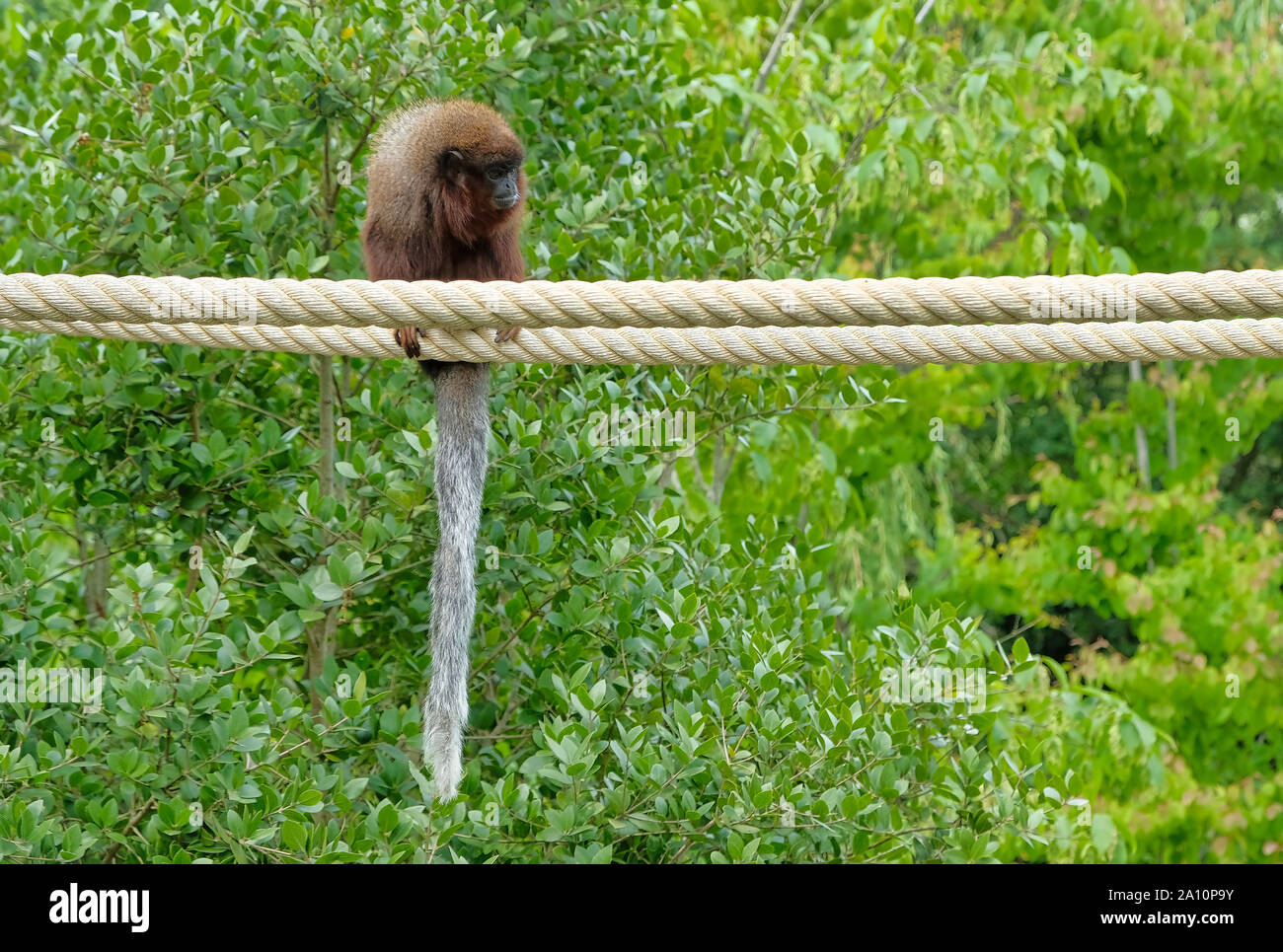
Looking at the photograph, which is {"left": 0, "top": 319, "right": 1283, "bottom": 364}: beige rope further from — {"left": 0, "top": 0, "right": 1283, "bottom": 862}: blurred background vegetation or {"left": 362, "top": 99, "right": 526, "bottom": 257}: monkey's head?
{"left": 362, "top": 99, "right": 526, "bottom": 257}: monkey's head

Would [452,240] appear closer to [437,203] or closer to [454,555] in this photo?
[437,203]

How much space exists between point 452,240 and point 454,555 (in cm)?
83

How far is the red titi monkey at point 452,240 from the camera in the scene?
2.84 meters

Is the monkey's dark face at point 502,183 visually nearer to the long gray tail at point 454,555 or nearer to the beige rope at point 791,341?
the long gray tail at point 454,555

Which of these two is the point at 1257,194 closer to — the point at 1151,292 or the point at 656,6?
the point at 656,6

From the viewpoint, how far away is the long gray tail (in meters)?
2.69

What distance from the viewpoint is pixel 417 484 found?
121 inches

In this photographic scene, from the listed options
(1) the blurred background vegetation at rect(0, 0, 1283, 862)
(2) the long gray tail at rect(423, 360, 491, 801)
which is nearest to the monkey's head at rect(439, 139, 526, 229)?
(1) the blurred background vegetation at rect(0, 0, 1283, 862)

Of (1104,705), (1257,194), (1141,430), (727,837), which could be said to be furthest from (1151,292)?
(1257,194)

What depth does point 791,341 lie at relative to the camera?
7.67ft

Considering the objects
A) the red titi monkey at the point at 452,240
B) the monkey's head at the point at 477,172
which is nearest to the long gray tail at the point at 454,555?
the red titi monkey at the point at 452,240

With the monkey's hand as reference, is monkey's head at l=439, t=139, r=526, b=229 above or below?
above

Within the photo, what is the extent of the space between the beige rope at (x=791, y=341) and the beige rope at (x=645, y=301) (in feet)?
0.20

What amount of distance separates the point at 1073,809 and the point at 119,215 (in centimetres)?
278
